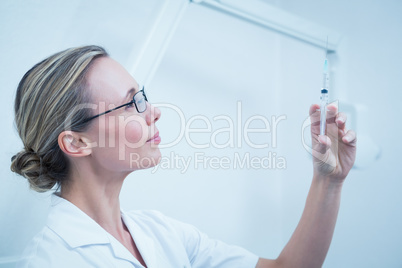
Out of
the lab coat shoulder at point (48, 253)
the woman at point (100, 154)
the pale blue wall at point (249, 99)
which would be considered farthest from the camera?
the pale blue wall at point (249, 99)

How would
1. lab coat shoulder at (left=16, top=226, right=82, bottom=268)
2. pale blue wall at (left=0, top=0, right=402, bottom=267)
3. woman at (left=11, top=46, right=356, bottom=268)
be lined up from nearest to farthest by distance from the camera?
lab coat shoulder at (left=16, top=226, right=82, bottom=268)
woman at (left=11, top=46, right=356, bottom=268)
pale blue wall at (left=0, top=0, right=402, bottom=267)

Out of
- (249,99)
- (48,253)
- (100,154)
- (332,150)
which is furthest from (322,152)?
(249,99)

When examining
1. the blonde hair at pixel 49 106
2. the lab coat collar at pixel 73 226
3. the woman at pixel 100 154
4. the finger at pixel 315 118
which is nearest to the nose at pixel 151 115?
the woman at pixel 100 154

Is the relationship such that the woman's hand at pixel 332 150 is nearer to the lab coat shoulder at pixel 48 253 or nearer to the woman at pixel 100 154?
A: the woman at pixel 100 154

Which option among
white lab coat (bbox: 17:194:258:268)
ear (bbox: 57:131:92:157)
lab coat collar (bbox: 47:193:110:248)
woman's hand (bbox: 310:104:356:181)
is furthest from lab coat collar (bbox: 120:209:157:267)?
woman's hand (bbox: 310:104:356:181)

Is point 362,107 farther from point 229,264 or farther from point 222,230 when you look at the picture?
point 222,230

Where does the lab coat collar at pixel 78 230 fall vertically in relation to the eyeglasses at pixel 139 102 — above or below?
below

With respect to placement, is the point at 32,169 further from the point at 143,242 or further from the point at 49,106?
the point at 143,242

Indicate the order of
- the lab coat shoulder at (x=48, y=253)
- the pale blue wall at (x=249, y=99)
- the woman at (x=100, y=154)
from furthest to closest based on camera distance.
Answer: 1. the pale blue wall at (x=249, y=99)
2. the woman at (x=100, y=154)
3. the lab coat shoulder at (x=48, y=253)

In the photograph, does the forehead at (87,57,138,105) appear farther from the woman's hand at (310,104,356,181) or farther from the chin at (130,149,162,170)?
the woman's hand at (310,104,356,181)

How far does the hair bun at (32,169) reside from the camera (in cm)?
84

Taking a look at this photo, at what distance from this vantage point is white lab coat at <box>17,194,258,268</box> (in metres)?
0.73

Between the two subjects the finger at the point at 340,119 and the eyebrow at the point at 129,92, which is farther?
the eyebrow at the point at 129,92

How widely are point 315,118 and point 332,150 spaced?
0.09 m
